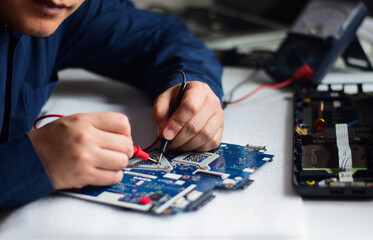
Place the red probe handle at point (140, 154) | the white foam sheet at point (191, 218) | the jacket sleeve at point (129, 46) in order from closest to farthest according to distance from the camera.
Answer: the white foam sheet at point (191, 218) → the red probe handle at point (140, 154) → the jacket sleeve at point (129, 46)

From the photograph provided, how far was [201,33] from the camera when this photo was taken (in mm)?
1872

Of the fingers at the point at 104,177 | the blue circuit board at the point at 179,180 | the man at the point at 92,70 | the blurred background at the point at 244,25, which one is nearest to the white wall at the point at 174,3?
the blurred background at the point at 244,25

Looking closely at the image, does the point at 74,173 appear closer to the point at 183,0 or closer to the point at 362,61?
the point at 362,61

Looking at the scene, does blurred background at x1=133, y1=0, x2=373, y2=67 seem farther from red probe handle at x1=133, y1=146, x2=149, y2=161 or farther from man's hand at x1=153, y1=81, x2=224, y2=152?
red probe handle at x1=133, y1=146, x2=149, y2=161

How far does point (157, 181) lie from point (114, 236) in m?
0.14

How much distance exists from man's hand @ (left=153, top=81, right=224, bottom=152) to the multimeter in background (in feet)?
1.55

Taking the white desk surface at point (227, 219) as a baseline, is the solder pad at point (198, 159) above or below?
above

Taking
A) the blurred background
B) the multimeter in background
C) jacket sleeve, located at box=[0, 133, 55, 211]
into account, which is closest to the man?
jacket sleeve, located at box=[0, 133, 55, 211]

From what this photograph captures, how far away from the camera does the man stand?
2.18 feet

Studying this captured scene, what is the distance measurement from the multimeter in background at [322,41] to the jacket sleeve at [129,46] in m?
0.23

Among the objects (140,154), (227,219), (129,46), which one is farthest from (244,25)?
(227,219)

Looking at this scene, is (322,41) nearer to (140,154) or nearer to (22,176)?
(140,154)

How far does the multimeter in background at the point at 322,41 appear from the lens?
124 cm

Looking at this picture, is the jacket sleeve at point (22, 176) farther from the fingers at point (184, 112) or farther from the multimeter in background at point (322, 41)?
the multimeter in background at point (322, 41)
